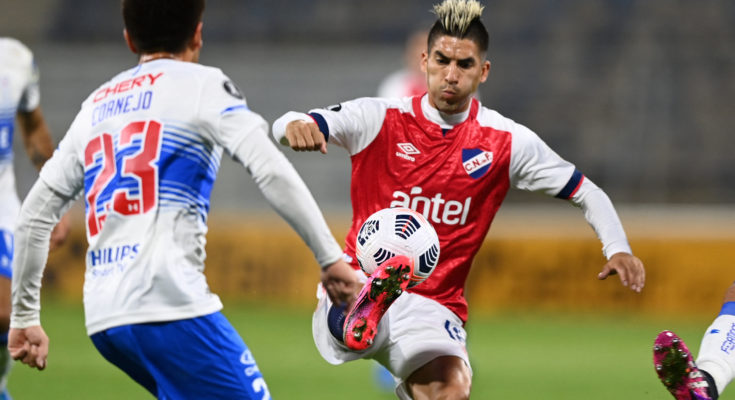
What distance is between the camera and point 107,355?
3.51 m

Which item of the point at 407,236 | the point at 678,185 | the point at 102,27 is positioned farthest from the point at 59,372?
the point at 102,27

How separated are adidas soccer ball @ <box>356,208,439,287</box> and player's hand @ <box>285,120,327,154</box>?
1.51ft

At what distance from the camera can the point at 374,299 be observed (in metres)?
4.07

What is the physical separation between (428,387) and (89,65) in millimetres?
10118

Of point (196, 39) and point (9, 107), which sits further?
point (9, 107)

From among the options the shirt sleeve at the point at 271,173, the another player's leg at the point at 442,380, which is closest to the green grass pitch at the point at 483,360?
the another player's leg at the point at 442,380

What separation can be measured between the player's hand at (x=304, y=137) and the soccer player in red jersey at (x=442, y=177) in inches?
18.0

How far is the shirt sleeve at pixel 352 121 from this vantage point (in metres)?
4.55

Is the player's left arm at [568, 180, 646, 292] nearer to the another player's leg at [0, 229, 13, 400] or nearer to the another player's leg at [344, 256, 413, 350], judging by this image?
the another player's leg at [344, 256, 413, 350]

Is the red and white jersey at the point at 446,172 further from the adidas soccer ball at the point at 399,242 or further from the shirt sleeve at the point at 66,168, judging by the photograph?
the shirt sleeve at the point at 66,168

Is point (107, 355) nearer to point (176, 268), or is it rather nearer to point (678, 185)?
point (176, 268)

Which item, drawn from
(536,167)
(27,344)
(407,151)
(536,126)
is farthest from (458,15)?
(536,126)

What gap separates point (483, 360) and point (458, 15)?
5047 mm

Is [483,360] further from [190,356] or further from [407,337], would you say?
[190,356]
